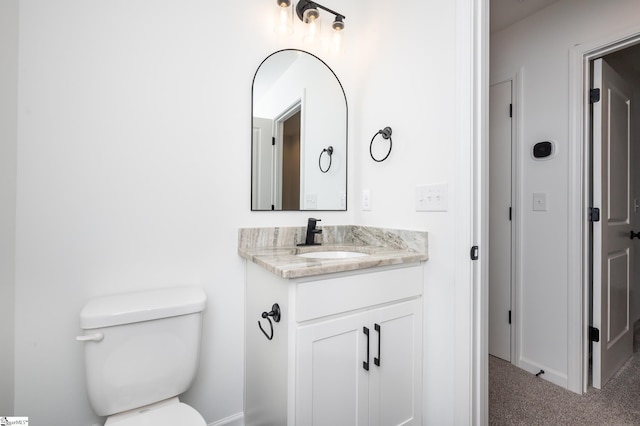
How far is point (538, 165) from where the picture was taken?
1.89 metres

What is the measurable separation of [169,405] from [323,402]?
58 cm

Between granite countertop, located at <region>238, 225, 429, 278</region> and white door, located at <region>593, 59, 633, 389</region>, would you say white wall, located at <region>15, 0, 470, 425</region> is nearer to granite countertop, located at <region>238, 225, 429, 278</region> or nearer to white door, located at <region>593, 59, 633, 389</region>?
granite countertop, located at <region>238, 225, 429, 278</region>

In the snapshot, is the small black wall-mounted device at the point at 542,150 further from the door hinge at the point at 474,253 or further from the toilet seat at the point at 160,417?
the toilet seat at the point at 160,417

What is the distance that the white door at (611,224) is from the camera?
5.60ft

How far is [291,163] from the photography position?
1.58 metres

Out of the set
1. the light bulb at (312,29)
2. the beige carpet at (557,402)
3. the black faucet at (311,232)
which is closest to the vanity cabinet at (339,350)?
the black faucet at (311,232)

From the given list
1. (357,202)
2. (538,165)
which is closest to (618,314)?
A: (538,165)

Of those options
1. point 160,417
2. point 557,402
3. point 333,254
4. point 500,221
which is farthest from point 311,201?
point 557,402

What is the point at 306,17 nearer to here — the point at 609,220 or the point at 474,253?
the point at 474,253


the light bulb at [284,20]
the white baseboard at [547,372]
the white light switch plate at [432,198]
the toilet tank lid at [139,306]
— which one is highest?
the light bulb at [284,20]

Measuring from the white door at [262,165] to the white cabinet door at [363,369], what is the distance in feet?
2.36

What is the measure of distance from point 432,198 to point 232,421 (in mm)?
1419

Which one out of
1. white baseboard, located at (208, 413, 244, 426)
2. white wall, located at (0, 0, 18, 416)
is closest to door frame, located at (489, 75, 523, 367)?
white baseboard, located at (208, 413, 244, 426)

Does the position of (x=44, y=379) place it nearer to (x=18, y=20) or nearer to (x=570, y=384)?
(x=18, y=20)
